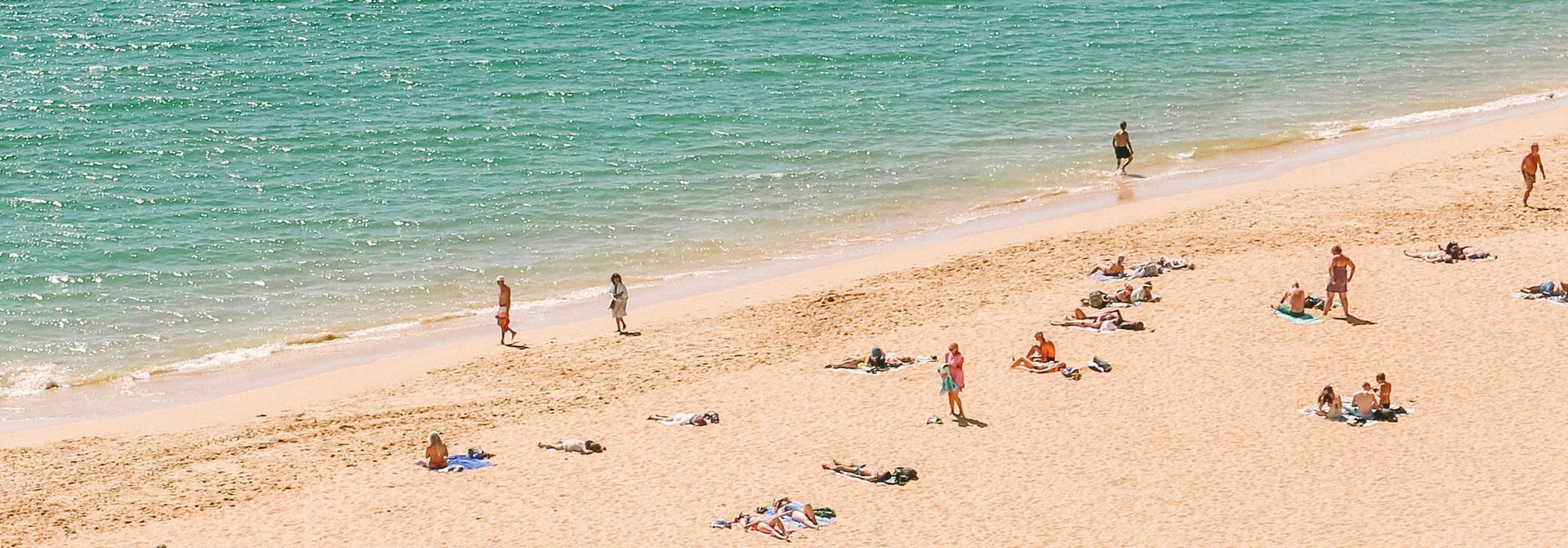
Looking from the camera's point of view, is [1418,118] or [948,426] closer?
[948,426]

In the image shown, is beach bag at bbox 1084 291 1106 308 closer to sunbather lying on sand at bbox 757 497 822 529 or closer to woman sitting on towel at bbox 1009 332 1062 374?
woman sitting on towel at bbox 1009 332 1062 374

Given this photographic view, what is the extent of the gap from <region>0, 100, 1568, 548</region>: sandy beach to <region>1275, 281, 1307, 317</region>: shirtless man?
0.92 feet

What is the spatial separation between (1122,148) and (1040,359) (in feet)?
43.6

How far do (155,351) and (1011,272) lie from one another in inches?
555

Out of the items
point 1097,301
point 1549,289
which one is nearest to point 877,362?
point 1097,301

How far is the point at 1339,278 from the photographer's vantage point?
82.2ft

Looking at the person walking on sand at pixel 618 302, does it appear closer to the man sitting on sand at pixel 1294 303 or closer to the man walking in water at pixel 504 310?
the man walking in water at pixel 504 310

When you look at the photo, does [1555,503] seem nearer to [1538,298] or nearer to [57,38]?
[1538,298]

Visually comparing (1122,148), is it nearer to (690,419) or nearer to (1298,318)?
(1298,318)

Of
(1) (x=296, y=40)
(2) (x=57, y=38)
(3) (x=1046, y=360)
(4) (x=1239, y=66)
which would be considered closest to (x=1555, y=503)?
(3) (x=1046, y=360)

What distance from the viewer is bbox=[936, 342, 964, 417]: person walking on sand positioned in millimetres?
22578

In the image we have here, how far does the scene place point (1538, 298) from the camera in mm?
25391

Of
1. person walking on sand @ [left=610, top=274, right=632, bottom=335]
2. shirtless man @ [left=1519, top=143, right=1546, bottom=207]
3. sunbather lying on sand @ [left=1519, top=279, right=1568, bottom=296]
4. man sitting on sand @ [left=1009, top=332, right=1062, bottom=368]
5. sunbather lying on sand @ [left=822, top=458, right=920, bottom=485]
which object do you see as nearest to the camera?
sunbather lying on sand @ [left=822, top=458, right=920, bottom=485]

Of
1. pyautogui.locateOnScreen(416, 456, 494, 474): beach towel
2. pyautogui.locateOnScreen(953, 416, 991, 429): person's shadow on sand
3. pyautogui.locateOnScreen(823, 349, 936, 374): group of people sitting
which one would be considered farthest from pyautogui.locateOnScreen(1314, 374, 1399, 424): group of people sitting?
pyautogui.locateOnScreen(416, 456, 494, 474): beach towel
